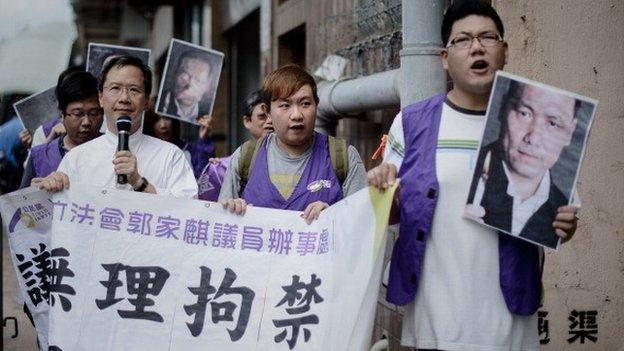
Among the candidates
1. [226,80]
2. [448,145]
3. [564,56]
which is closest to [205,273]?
[448,145]

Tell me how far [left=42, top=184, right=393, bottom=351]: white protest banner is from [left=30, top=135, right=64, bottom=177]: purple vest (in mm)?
1048

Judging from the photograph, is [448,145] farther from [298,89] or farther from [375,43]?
[375,43]

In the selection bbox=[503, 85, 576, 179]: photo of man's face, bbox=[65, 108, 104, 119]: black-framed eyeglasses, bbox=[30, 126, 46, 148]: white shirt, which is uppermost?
bbox=[65, 108, 104, 119]: black-framed eyeglasses

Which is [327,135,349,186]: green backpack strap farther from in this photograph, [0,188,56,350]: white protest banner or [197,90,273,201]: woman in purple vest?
[0,188,56,350]: white protest banner

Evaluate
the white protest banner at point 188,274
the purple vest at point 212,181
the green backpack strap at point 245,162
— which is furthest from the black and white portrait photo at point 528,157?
the purple vest at point 212,181

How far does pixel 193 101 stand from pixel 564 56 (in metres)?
3.34

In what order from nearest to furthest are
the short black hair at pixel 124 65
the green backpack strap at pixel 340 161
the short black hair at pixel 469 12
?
1. the short black hair at pixel 469 12
2. the green backpack strap at pixel 340 161
3. the short black hair at pixel 124 65

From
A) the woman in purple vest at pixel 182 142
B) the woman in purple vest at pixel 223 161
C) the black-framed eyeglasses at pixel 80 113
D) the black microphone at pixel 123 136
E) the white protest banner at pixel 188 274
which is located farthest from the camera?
the woman in purple vest at pixel 182 142

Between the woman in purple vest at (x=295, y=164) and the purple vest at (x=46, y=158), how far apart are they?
1.41 meters

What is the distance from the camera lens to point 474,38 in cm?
368

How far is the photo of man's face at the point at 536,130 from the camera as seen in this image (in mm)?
3506

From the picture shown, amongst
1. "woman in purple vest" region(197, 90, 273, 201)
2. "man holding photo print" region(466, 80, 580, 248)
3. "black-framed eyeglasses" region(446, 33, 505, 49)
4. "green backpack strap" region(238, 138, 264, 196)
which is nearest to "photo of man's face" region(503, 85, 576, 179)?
"man holding photo print" region(466, 80, 580, 248)

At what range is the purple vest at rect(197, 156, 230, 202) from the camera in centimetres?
583

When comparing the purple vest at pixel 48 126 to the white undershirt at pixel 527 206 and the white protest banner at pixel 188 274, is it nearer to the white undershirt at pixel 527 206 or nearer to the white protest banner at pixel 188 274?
the white protest banner at pixel 188 274
